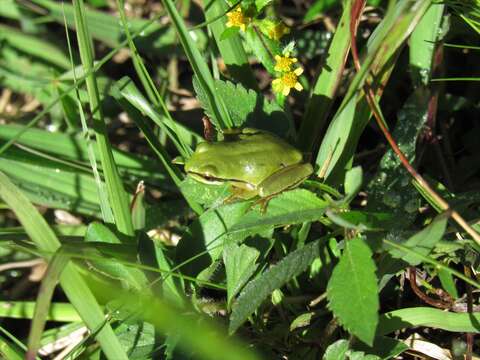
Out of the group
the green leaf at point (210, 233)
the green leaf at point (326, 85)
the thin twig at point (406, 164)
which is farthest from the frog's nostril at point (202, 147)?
the thin twig at point (406, 164)

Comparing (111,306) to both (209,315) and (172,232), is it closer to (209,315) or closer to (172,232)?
(209,315)

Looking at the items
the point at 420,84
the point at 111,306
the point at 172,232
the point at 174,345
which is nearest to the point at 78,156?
the point at 172,232

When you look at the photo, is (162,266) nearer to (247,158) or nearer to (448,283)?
(247,158)

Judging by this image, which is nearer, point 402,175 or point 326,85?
point 402,175

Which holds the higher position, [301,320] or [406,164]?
[406,164]

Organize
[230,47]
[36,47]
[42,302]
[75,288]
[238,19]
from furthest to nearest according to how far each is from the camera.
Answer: [36,47]
[230,47]
[238,19]
[75,288]
[42,302]

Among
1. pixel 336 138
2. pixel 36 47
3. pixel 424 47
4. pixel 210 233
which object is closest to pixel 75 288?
pixel 210 233

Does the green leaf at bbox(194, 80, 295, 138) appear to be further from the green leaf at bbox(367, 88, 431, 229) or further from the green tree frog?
the green leaf at bbox(367, 88, 431, 229)
